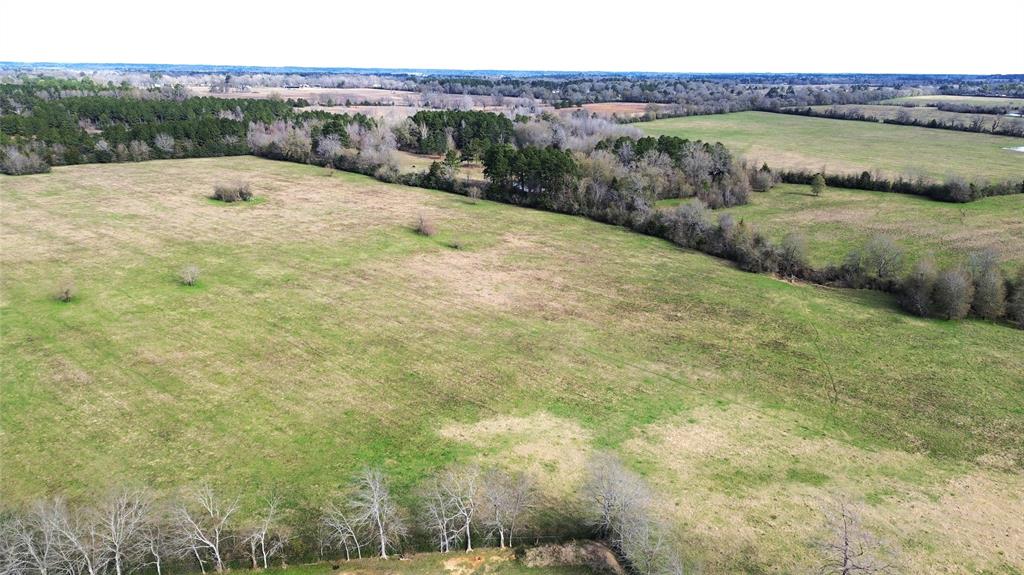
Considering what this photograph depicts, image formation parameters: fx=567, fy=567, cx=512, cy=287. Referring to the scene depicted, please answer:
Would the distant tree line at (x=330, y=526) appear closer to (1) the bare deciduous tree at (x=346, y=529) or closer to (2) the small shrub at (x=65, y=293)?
(1) the bare deciduous tree at (x=346, y=529)

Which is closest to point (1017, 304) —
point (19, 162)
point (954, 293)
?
point (954, 293)

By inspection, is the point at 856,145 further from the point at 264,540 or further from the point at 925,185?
the point at 264,540

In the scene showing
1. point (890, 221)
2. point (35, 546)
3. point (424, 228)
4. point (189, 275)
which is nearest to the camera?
point (35, 546)

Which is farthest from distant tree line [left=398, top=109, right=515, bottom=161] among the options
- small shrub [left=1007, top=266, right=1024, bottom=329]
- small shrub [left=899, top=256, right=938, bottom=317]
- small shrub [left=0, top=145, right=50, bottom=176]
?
small shrub [left=1007, top=266, right=1024, bottom=329]

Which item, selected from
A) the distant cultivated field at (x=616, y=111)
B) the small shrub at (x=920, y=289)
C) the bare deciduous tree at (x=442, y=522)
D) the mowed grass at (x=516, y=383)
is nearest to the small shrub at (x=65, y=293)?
the mowed grass at (x=516, y=383)

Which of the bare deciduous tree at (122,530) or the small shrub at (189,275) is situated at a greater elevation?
the small shrub at (189,275)

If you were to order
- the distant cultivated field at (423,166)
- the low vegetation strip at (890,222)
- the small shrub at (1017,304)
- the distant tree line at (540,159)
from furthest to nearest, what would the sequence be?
the distant cultivated field at (423,166) < the distant tree line at (540,159) < the low vegetation strip at (890,222) < the small shrub at (1017,304)
